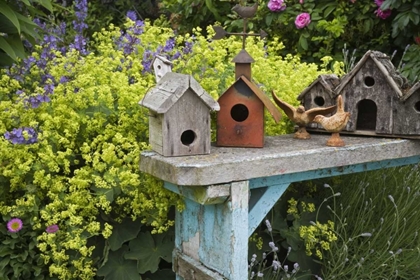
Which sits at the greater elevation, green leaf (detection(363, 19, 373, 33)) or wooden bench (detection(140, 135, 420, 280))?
green leaf (detection(363, 19, 373, 33))

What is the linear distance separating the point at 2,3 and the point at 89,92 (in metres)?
0.70

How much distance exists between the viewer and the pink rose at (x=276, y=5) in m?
5.58

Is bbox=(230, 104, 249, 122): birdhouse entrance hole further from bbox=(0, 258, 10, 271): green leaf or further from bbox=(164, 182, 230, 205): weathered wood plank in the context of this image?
bbox=(0, 258, 10, 271): green leaf

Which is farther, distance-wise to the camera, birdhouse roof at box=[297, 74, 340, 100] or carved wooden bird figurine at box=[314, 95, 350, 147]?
birdhouse roof at box=[297, 74, 340, 100]

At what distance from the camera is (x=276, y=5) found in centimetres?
559

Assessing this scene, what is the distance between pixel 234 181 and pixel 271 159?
179mm

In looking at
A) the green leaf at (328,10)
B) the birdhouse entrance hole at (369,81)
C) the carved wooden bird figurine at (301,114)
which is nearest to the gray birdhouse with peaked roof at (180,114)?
the carved wooden bird figurine at (301,114)

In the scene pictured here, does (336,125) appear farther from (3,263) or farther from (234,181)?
(3,263)

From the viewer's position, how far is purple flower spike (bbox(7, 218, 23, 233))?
278 centimetres

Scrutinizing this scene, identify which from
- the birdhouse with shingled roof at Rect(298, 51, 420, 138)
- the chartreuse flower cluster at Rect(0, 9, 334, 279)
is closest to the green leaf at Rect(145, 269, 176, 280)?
the chartreuse flower cluster at Rect(0, 9, 334, 279)

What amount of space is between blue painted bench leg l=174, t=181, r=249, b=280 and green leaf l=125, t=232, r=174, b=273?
0.35ft

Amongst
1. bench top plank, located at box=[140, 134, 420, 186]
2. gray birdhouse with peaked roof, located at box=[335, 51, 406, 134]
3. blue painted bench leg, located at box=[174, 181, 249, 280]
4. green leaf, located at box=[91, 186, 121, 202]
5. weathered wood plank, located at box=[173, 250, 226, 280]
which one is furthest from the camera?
gray birdhouse with peaked roof, located at box=[335, 51, 406, 134]

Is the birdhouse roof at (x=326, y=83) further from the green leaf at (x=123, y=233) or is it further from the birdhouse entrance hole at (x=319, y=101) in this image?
the green leaf at (x=123, y=233)

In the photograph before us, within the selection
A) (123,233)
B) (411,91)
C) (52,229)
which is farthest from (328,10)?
(52,229)
